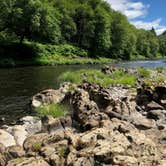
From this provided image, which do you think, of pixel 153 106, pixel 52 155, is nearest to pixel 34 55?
pixel 153 106

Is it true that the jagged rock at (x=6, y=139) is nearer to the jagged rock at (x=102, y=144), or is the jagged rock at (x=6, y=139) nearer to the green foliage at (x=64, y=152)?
the green foliage at (x=64, y=152)

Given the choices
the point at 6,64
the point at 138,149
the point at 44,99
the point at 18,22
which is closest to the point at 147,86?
the point at 44,99

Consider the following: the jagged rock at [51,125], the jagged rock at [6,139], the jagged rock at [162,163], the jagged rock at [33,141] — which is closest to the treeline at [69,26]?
the jagged rock at [51,125]

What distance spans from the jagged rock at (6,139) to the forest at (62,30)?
51268 mm

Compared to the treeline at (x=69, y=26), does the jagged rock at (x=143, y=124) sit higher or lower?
lower

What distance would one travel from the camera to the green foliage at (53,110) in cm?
1949

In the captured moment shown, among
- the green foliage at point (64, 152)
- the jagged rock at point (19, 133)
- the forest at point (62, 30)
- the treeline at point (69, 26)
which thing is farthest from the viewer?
the forest at point (62, 30)

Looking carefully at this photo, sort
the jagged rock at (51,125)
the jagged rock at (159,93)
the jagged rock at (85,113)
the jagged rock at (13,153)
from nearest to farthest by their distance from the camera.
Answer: the jagged rock at (13,153) → the jagged rock at (85,113) → the jagged rock at (51,125) → the jagged rock at (159,93)

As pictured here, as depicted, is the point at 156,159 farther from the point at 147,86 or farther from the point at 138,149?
the point at 147,86

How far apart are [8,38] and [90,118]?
65.6 meters

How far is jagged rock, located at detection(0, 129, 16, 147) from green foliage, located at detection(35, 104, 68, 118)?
13.3 feet

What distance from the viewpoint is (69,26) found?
9369 centimetres

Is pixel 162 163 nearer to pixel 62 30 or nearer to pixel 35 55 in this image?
pixel 35 55

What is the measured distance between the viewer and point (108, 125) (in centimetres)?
1435
